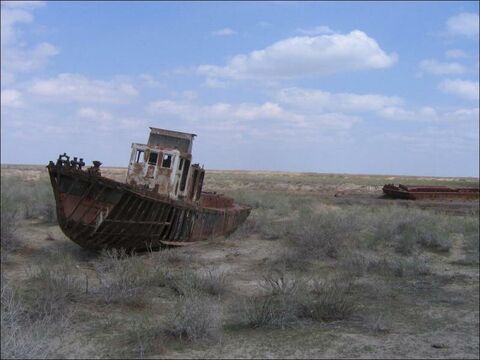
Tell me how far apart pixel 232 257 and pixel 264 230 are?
4492 mm

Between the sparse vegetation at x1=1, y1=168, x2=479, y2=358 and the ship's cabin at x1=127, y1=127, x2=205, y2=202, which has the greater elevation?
the ship's cabin at x1=127, y1=127, x2=205, y2=202

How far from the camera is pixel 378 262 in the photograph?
12.3 metres

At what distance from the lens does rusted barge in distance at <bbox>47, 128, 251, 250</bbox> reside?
1234cm

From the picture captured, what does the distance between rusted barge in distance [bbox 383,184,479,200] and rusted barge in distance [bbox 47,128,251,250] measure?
33.7 feet

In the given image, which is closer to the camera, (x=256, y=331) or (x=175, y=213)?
(x=256, y=331)

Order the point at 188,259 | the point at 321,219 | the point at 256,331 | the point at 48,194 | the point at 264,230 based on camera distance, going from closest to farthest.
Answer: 1. the point at 256,331
2. the point at 188,259
3. the point at 321,219
4. the point at 264,230
5. the point at 48,194

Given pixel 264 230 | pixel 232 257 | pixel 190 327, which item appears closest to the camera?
pixel 190 327

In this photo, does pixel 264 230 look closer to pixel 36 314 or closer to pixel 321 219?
pixel 321 219

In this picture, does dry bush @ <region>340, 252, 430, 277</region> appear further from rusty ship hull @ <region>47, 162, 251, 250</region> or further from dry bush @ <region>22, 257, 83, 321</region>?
dry bush @ <region>22, 257, 83, 321</region>

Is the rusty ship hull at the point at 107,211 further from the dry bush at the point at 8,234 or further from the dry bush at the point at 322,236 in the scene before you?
the dry bush at the point at 322,236

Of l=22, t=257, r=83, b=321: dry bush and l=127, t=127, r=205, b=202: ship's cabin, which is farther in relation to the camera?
l=127, t=127, r=205, b=202: ship's cabin

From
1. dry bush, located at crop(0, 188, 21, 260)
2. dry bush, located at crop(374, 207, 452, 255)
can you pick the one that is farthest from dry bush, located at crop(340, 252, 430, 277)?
dry bush, located at crop(0, 188, 21, 260)

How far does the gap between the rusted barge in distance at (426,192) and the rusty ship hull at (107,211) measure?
11.9 metres

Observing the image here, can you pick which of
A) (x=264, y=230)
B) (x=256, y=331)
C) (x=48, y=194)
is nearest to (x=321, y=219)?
(x=264, y=230)
